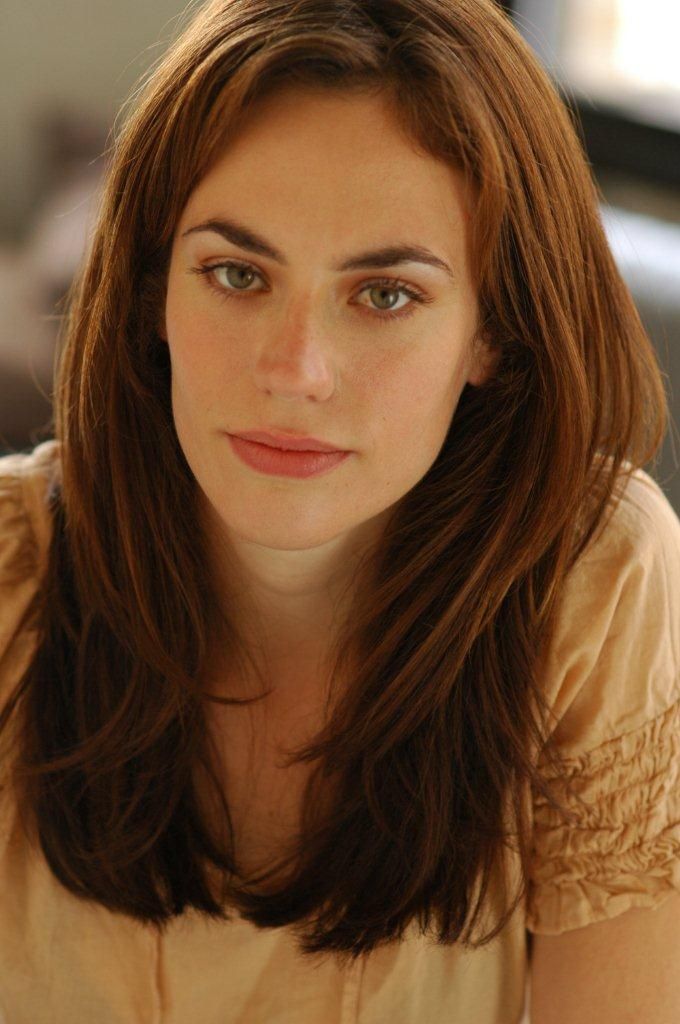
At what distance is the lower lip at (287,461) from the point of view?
3.35 ft

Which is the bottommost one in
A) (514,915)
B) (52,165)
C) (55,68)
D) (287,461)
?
(514,915)

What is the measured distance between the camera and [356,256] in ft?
3.18

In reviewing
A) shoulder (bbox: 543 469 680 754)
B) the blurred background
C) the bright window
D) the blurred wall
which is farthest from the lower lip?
the bright window

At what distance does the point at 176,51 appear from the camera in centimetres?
105

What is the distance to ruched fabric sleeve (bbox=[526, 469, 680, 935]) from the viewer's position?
1146 millimetres

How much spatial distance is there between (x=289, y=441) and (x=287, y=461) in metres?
0.02

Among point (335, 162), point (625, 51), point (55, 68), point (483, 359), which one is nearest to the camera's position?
point (335, 162)

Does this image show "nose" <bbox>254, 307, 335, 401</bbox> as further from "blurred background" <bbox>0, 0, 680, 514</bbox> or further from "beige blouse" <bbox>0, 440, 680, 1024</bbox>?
"blurred background" <bbox>0, 0, 680, 514</bbox>

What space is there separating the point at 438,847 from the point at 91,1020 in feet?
1.13

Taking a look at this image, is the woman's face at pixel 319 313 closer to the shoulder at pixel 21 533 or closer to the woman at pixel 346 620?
the woman at pixel 346 620

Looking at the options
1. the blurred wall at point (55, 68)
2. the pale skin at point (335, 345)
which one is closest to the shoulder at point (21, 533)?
the pale skin at point (335, 345)

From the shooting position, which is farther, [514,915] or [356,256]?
[514,915]

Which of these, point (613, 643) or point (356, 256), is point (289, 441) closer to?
point (356, 256)

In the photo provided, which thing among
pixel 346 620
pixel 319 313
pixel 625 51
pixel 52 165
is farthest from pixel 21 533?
pixel 625 51
